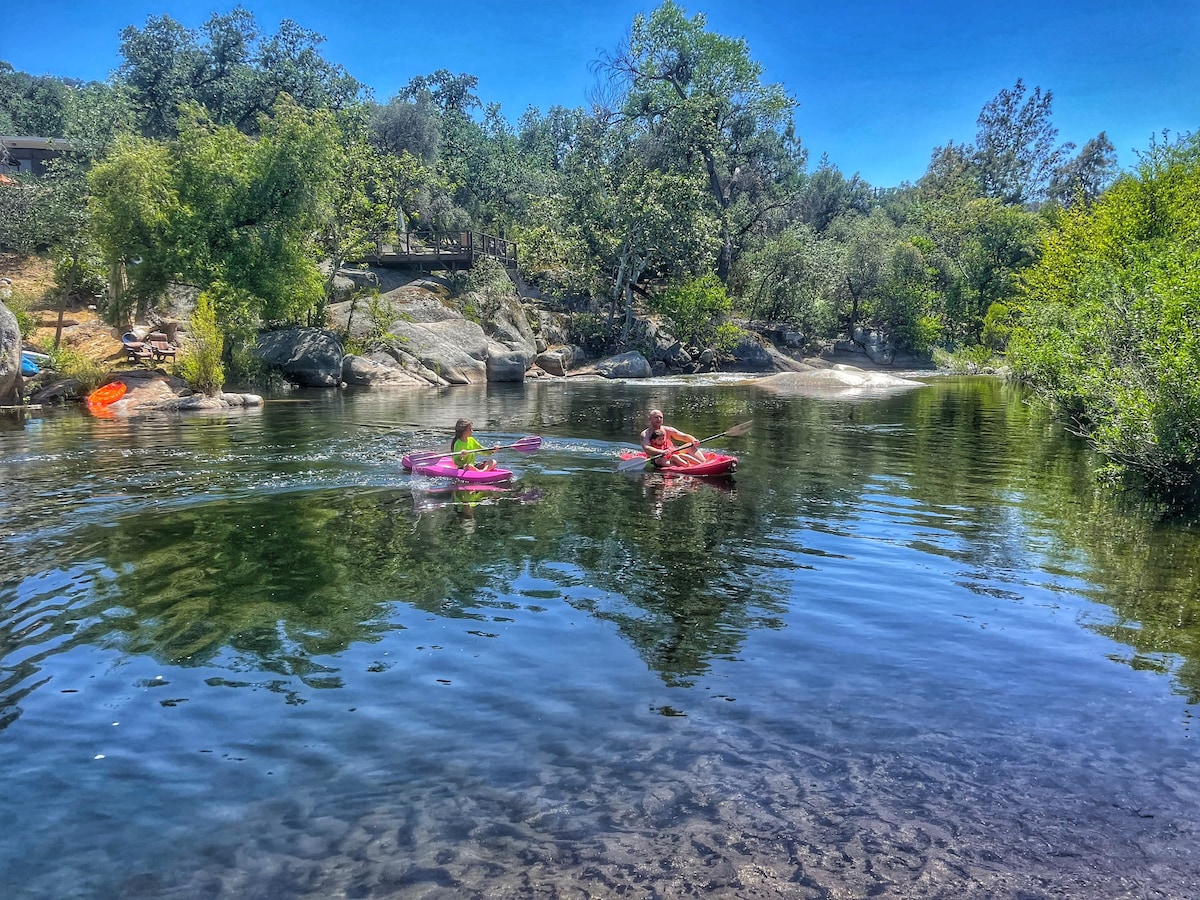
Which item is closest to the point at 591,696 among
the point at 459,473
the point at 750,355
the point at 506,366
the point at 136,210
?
the point at 459,473

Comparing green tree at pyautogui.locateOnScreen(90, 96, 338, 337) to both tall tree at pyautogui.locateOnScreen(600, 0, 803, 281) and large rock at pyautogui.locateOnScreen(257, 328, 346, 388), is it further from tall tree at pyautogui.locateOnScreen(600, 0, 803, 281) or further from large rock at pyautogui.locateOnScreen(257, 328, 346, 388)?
tall tree at pyautogui.locateOnScreen(600, 0, 803, 281)

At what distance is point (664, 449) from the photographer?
53.6 feet

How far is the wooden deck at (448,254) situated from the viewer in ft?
159

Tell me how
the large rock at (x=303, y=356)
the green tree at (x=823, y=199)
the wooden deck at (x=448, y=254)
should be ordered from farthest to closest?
the green tree at (x=823, y=199)
the wooden deck at (x=448, y=254)
the large rock at (x=303, y=356)

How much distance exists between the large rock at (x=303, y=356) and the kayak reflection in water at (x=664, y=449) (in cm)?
2246

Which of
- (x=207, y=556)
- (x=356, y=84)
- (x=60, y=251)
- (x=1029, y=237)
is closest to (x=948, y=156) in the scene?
(x=1029, y=237)

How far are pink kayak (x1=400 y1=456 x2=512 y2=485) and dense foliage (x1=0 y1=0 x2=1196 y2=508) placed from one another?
1020cm

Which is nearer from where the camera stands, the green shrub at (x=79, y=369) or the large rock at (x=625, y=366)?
the green shrub at (x=79, y=369)

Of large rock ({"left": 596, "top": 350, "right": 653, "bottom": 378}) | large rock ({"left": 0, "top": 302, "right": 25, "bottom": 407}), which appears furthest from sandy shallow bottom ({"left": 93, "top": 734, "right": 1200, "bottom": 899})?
large rock ({"left": 596, "top": 350, "right": 653, "bottom": 378})

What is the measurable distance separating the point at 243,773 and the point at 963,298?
6253cm

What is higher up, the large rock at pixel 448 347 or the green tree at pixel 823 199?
the green tree at pixel 823 199

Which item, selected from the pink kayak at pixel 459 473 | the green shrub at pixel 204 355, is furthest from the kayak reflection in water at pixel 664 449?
the green shrub at pixel 204 355

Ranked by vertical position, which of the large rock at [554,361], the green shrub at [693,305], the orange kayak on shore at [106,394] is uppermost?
the green shrub at [693,305]

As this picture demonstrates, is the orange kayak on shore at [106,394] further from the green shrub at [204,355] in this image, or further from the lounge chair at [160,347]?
the lounge chair at [160,347]
